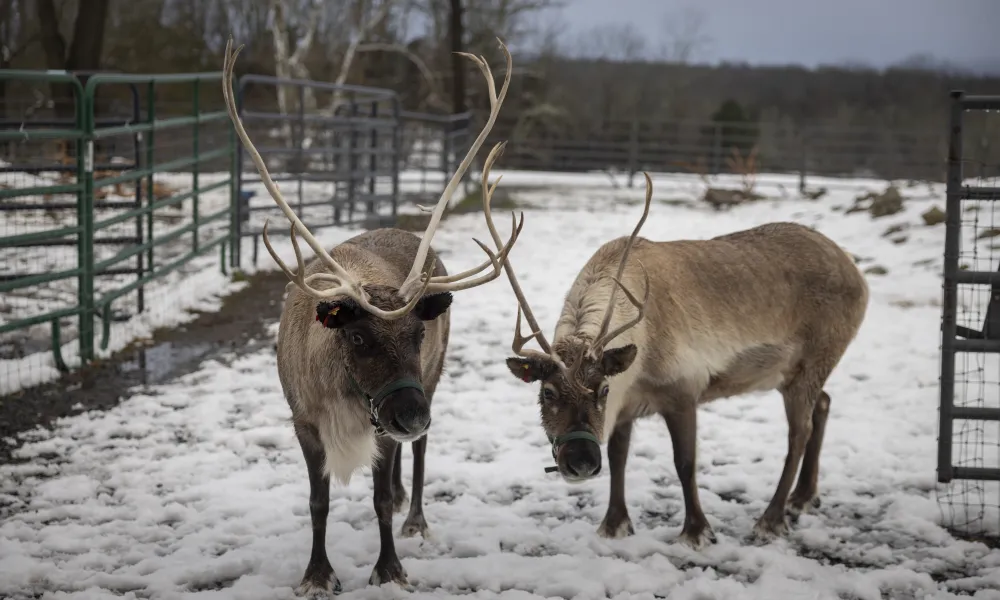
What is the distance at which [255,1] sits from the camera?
26344 mm

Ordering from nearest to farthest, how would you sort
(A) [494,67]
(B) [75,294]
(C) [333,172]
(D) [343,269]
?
(D) [343,269]
(B) [75,294]
(C) [333,172]
(A) [494,67]

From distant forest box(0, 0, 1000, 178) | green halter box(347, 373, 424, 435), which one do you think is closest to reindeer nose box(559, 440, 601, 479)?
green halter box(347, 373, 424, 435)

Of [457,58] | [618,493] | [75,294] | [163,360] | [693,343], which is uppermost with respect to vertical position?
[457,58]

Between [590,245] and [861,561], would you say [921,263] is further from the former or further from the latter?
[861,561]

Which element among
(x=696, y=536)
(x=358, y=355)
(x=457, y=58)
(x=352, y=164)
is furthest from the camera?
(x=457, y=58)

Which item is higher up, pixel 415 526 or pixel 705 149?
pixel 705 149

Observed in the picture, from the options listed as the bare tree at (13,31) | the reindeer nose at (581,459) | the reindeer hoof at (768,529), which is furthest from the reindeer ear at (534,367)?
the bare tree at (13,31)

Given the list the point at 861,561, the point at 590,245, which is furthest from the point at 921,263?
the point at 861,561

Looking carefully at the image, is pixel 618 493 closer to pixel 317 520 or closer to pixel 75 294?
pixel 317 520

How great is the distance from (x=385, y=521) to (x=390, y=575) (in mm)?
211

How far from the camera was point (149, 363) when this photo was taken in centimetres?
669

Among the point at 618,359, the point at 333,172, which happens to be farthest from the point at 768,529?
the point at 333,172

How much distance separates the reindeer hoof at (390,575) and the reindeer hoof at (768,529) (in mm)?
1641

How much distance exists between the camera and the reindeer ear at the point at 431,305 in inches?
142
